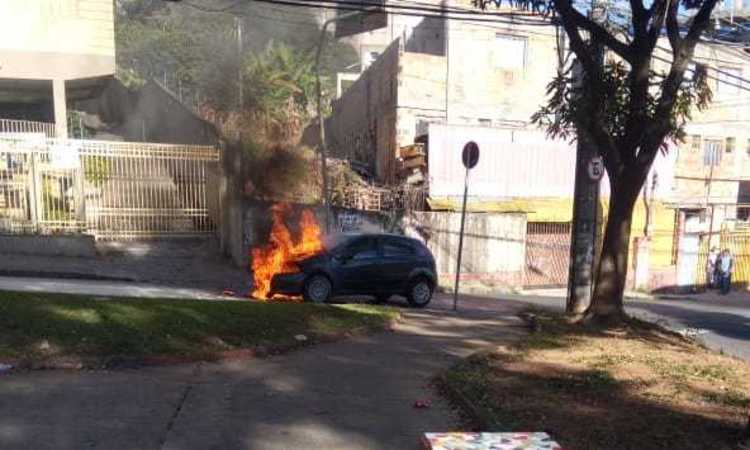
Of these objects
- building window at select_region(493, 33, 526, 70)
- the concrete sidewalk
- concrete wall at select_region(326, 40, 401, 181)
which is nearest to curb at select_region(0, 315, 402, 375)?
the concrete sidewalk

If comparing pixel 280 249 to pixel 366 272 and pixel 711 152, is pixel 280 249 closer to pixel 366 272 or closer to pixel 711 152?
pixel 366 272

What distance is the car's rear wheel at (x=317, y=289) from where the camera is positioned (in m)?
12.8

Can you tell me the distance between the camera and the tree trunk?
9.05 meters

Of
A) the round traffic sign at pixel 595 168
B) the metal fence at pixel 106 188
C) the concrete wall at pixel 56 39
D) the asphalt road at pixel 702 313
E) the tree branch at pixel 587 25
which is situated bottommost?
the asphalt road at pixel 702 313

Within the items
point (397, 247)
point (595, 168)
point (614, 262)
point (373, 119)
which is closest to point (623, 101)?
point (595, 168)

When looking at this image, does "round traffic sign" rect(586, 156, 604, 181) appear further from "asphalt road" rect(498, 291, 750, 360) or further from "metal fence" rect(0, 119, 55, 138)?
"metal fence" rect(0, 119, 55, 138)

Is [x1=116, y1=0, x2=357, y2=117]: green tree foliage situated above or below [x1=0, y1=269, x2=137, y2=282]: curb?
above

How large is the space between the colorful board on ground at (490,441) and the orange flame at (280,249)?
8625 millimetres

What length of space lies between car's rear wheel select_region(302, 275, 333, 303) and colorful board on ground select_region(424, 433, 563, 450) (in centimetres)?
840

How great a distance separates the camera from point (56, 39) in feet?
60.7

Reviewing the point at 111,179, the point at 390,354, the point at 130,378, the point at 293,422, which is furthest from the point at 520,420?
the point at 111,179

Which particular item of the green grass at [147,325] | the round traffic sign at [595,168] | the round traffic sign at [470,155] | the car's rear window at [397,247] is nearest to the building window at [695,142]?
the round traffic sign at [470,155]

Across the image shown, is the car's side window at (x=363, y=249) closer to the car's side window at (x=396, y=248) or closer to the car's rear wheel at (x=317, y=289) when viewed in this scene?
the car's side window at (x=396, y=248)

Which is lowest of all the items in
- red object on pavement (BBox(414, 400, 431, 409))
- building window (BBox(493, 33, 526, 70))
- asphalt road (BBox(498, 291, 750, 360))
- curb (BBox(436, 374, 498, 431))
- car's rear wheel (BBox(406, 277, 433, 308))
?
asphalt road (BBox(498, 291, 750, 360))
